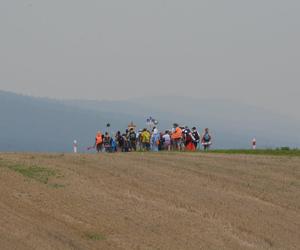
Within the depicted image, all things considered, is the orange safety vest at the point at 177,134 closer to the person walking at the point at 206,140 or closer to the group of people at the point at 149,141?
the group of people at the point at 149,141

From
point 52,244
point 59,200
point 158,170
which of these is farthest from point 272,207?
point 52,244

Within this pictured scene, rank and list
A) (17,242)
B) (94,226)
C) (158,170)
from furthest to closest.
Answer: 1. (158,170)
2. (94,226)
3. (17,242)

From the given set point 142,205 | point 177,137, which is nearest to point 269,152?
point 177,137

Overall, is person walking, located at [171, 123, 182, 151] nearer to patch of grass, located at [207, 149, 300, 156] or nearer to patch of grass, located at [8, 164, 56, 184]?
patch of grass, located at [207, 149, 300, 156]

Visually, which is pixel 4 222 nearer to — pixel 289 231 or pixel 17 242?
pixel 17 242

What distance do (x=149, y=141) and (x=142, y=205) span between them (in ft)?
70.3

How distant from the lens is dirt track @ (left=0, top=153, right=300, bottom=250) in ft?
65.2

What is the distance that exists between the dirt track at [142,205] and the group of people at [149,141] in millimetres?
12310

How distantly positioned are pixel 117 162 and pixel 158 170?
1.38 metres

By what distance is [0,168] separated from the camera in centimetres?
2455

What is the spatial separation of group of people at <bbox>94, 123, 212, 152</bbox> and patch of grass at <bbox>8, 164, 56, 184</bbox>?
18.7 m

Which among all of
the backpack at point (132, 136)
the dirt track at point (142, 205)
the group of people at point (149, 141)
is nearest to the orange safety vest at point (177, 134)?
the group of people at point (149, 141)

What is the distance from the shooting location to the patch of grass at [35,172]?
24.2m

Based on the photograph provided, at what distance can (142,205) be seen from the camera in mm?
23375
